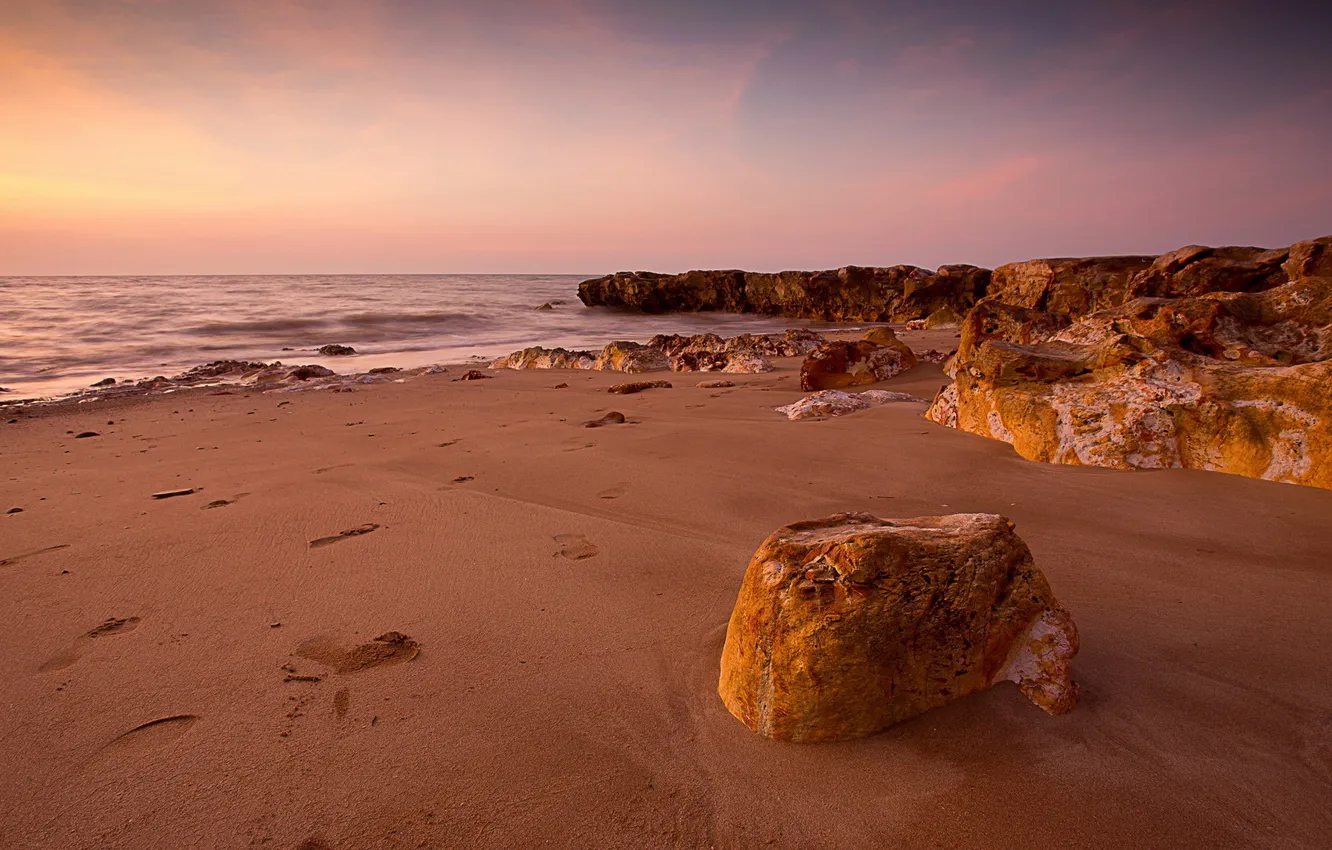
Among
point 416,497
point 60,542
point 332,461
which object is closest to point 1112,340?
point 416,497

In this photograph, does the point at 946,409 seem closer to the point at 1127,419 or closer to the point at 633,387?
the point at 1127,419

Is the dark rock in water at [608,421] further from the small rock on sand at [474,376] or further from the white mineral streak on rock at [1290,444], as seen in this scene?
the small rock on sand at [474,376]

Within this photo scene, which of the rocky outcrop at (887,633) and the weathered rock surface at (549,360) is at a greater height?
the rocky outcrop at (887,633)

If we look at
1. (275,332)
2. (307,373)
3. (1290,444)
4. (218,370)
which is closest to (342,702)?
(1290,444)

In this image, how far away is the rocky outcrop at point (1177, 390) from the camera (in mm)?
2945

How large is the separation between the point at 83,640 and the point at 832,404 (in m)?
4.47

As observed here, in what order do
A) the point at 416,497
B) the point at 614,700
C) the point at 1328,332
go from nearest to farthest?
the point at 614,700 → the point at 416,497 → the point at 1328,332

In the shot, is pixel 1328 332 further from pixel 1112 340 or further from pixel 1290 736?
pixel 1290 736

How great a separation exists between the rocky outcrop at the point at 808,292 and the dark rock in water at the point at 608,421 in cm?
1677

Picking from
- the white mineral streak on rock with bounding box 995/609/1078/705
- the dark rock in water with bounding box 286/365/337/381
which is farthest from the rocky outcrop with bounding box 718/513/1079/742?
the dark rock in water with bounding box 286/365/337/381

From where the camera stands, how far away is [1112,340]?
3.82m

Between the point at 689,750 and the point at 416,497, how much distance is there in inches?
91.9

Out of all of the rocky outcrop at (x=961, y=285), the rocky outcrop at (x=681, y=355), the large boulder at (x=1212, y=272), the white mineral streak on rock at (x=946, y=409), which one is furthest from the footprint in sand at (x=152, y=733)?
the large boulder at (x=1212, y=272)

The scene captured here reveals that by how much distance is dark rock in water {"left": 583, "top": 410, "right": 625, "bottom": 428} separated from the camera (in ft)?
16.7
